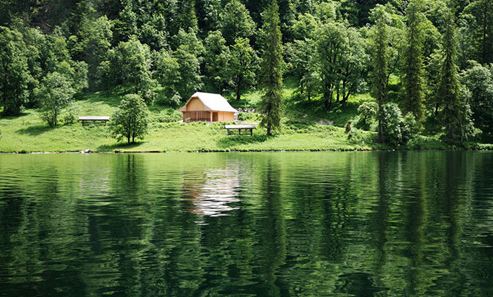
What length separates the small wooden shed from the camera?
380ft

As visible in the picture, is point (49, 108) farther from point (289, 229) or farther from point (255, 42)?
point (289, 229)

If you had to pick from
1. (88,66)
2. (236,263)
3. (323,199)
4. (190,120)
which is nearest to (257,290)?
(236,263)

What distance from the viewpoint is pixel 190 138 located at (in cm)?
9825

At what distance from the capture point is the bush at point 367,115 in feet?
330

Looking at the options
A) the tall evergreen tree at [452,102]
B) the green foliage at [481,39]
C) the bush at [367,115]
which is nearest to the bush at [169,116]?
Answer: the bush at [367,115]

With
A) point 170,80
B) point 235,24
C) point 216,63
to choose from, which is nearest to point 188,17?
point 235,24

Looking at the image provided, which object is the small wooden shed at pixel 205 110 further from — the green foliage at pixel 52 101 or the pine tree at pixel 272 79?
the green foliage at pixel 52 101

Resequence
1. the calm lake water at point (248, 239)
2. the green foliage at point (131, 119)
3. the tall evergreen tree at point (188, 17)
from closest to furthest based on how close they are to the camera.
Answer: the calm lake water at point (248, 239)
the green foliage at point (131, 119)
the tall evergreen tree at point (188, 17)

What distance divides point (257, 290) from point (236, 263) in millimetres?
2786

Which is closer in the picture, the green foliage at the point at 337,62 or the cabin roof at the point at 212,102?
the cabin roof at the point at 212,102

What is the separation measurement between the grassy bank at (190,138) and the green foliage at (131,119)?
89.5 inches

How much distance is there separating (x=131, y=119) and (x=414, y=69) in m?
56.0

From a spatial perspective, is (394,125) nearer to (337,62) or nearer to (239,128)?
(239,128)

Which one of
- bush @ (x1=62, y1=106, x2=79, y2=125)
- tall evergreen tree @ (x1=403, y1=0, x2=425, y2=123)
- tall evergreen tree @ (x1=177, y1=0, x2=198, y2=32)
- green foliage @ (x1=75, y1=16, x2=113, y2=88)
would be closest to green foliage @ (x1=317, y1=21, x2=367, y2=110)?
tall evergreen tree @ (x1=403, y1=0, x2=425, y2=123)
